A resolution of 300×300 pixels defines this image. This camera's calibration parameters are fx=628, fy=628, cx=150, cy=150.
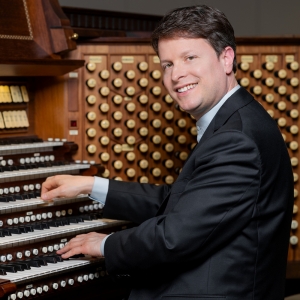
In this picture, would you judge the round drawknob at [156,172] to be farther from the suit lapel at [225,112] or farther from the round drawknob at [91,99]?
the suit lapel at [225,112]

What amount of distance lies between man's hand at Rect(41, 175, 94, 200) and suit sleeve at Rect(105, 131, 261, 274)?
28.7 inches

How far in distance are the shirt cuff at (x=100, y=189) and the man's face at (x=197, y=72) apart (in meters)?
0.70

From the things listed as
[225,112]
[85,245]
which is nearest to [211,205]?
[225,112]

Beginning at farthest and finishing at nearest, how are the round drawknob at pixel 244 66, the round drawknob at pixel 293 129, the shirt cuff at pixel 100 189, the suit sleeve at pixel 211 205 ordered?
the round drawknob at pixel 293 129, the round drawknob at pixel 244 66, the shirt cuff at pixel 100 189, the suit sleeve at pixel 211 205

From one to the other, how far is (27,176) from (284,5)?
4579 mm

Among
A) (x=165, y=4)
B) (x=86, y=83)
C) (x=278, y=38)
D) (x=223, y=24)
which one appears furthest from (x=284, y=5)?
(x=223, y=24)

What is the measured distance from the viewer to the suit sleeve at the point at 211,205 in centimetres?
227

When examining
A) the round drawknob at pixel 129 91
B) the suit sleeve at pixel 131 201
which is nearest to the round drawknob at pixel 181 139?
the round drawknob at pixel 129 91

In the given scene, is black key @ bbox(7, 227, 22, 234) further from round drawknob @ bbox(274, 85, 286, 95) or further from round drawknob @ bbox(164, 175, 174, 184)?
round drawknob @ bbox(274, 85, 286, 95)

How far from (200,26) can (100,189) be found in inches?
39.0

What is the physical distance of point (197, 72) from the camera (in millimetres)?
2564

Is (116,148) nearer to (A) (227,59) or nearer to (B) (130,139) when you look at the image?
(B) (130,139)

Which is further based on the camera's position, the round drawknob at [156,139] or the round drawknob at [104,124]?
the round drawknob at [156,139]

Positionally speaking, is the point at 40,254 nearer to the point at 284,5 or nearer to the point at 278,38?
the point at 278,38
